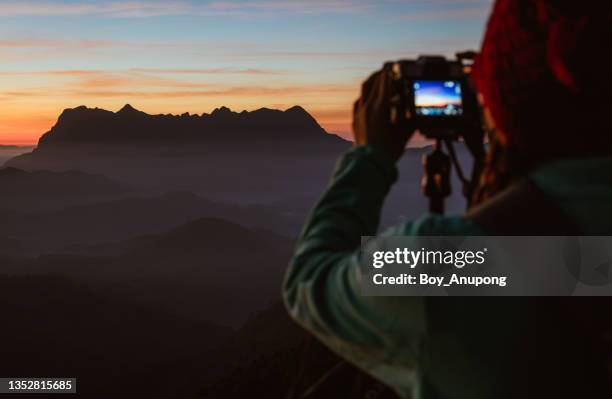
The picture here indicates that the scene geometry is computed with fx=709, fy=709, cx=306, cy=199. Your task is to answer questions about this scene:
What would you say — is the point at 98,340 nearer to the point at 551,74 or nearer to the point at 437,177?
the point at 437,177

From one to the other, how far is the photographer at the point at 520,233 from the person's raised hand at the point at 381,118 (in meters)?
0.31

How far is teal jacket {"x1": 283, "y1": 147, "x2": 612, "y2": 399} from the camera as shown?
120 cm

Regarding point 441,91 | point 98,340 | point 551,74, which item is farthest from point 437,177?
point 98,340

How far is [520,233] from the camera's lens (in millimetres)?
1172

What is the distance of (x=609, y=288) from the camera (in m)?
1.18

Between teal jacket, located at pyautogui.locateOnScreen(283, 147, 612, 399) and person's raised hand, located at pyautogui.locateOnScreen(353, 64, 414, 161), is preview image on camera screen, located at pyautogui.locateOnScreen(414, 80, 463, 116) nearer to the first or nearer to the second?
person's raised hand, located at pyautogui.locateOnScreen(353, 64, 414, 161)

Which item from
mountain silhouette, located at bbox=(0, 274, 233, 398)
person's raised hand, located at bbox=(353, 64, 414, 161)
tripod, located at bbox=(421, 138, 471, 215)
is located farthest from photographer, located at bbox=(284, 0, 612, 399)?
mountain silhouette, located at bbox=(0, 274, 233, 398)

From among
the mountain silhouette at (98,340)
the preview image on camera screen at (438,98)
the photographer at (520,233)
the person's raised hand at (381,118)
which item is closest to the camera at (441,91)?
the preview image on camera screen at (438,98)

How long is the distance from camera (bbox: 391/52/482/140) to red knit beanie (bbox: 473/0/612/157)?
68cm

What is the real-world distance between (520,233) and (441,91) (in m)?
0.92

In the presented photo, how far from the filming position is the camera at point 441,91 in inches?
77.9

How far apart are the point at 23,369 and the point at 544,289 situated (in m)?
135

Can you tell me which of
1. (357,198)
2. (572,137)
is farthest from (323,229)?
(572,137)

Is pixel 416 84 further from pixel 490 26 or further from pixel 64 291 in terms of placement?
pixel 64 291
